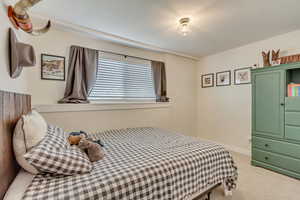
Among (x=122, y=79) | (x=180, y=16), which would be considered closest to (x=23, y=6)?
(x=180, y=16)

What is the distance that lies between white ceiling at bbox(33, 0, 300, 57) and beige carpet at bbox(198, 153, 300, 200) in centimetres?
233

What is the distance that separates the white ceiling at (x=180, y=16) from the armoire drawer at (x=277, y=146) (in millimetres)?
1870

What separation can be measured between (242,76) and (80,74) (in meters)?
3.33

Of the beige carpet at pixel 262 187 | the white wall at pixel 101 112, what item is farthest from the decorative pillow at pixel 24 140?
the beige carpet at pixel 262 187

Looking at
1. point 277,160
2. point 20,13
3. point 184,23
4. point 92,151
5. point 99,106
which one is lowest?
point 277,160

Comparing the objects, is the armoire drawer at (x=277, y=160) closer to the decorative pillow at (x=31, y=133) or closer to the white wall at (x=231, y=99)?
the white wall at (x=231, y=99)

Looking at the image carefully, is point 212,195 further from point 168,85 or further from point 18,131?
point 168,85

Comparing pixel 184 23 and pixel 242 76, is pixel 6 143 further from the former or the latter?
pixel 242 76

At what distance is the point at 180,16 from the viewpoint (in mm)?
2041

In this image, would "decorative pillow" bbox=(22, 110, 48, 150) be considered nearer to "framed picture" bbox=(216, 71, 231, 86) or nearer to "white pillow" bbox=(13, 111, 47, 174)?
"white pillow" bbox=(13, 111, 47, 174)

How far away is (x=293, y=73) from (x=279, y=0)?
4.46 feet

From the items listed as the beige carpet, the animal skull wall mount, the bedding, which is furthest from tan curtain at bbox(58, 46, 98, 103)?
the beige carpet

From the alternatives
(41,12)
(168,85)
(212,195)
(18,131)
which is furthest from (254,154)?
(41,12)

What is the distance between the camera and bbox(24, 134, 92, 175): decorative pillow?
906 mm
